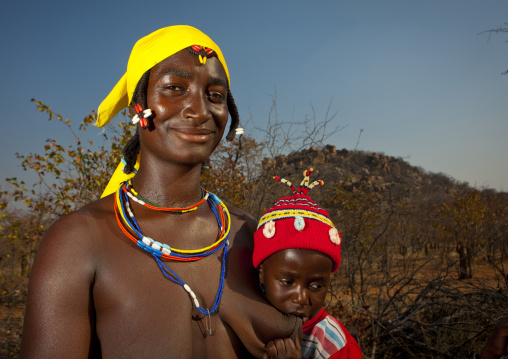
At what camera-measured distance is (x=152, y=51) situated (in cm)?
156

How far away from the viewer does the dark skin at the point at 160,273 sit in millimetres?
1215

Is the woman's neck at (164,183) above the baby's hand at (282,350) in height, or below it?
above

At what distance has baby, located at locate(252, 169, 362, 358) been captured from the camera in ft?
5.73

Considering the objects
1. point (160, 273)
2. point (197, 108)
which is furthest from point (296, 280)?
point (197, 108)

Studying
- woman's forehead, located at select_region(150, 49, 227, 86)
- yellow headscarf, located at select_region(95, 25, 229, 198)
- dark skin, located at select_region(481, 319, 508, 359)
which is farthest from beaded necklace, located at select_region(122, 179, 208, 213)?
dark skin, located at select_region(481, 319, 508, 359)

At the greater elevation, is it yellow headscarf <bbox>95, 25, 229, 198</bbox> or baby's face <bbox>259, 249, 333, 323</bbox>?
yellow headscarf <bbox>95, 25, 229, 198</bbox>

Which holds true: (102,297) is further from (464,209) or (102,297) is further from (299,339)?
(464,209)

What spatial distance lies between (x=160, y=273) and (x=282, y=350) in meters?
0.62

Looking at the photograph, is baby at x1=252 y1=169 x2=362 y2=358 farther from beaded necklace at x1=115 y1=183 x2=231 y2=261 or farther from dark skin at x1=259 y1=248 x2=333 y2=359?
beaded necklace at x1=115 y1=183 x2=231 y2=261

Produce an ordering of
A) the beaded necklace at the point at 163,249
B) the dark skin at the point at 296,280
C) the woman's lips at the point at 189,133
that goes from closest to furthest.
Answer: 1. the beaded necklace at the point at 163,249
2. the woman's lips at the point at 189,133
3. the dark skin at the point at 296,280

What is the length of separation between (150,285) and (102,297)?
0.17m

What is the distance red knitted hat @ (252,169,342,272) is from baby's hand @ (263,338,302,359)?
0.38 meters

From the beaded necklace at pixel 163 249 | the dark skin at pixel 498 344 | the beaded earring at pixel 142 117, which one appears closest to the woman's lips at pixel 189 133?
the beaded earring at pixel 142 117

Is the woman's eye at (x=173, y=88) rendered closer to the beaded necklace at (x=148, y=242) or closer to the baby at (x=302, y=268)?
the beaded necklace at (x=148, y=242)
